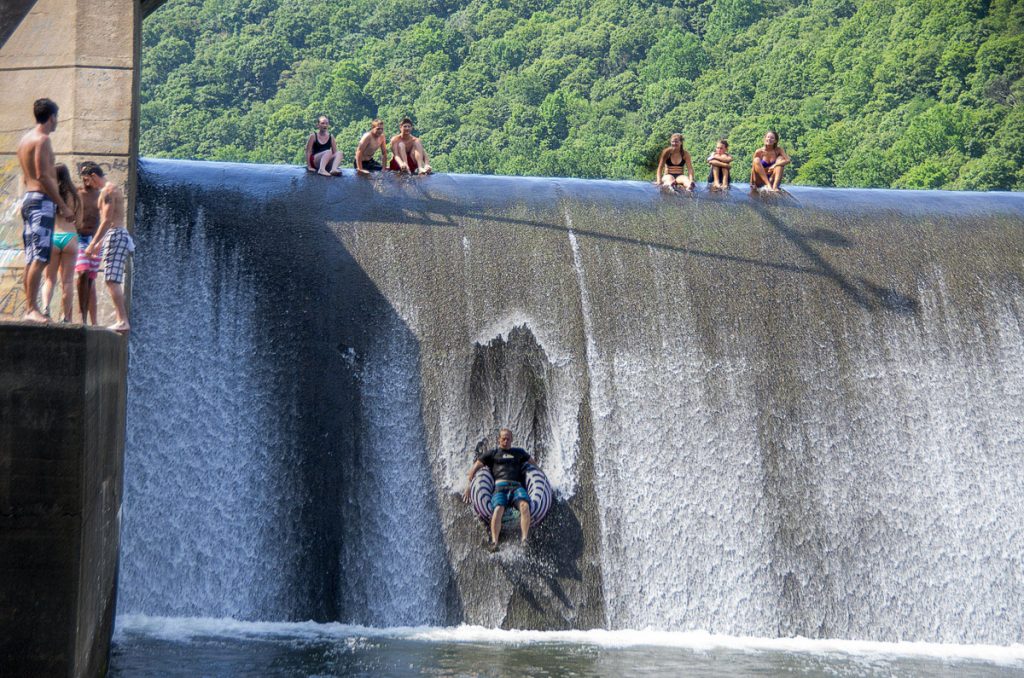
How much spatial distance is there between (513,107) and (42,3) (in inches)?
2081

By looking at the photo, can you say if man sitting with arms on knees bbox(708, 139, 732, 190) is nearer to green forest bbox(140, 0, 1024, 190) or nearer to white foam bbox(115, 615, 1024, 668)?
white foam bbox(115, 615, 1024, 668)

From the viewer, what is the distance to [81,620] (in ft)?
27.0

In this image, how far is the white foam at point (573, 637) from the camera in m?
12.3

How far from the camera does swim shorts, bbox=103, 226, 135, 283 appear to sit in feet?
35.9

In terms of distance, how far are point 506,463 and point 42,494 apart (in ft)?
19.8

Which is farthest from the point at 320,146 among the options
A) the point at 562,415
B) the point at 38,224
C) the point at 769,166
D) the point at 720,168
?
the point at 38,224

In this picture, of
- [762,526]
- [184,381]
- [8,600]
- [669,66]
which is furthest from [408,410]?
→ [669,66]

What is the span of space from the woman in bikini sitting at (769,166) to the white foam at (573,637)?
5.83 m

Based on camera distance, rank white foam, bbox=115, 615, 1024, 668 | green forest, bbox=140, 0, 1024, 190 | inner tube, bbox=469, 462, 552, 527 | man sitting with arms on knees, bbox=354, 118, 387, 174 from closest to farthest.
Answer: white foam, bbox=115, 615, 1024, 668 < inner tube, bbox=469, 462, 552, 527 < man sitting with arms on knees, bbox=354, 118, 387, 174 < green forest, bbox=140, 0, 1024, 190

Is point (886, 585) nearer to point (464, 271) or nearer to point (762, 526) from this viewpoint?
point (762, 526)

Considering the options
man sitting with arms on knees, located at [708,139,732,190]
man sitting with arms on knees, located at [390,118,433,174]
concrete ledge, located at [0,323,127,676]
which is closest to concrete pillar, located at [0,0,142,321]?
man sitting with arms on knees, located at [390,118,433,174]

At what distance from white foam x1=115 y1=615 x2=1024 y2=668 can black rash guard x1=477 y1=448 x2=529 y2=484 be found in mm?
1449

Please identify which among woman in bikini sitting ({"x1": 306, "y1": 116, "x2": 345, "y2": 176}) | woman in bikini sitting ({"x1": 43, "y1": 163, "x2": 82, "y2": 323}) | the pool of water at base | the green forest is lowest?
the pool of water at base

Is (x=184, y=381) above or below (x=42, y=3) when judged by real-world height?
below
